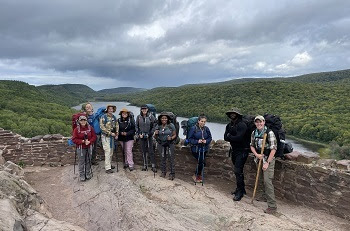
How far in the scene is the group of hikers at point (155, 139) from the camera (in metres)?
6.11

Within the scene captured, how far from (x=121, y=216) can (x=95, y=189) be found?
55.9 inches

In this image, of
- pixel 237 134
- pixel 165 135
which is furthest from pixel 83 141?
pixel 237 134

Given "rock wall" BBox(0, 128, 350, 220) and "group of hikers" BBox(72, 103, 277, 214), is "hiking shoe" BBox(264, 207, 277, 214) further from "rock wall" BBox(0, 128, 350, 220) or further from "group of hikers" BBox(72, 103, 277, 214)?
"rock wall" BBox(0, 128, 350, 220)

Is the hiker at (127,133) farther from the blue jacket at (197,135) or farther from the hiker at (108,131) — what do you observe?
the blue jacket at (197,135)

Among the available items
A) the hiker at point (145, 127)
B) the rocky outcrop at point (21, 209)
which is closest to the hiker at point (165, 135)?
the hiker at point (145, 127)

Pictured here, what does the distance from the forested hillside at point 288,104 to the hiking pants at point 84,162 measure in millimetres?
39541

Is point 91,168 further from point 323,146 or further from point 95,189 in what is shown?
point 323,146

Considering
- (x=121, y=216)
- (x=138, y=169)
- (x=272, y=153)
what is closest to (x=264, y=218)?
(x=272, y=153)

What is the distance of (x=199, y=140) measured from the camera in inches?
269

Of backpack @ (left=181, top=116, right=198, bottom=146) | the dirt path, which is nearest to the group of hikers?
backpack @ (left=181, top=116, right=198, bottom=146)

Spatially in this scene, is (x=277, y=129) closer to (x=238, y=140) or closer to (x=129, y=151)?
(x=238, y=140)

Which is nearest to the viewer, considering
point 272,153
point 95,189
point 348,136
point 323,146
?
point 272,153

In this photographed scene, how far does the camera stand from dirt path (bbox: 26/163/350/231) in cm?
520

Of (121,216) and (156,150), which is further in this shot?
(156,150)
